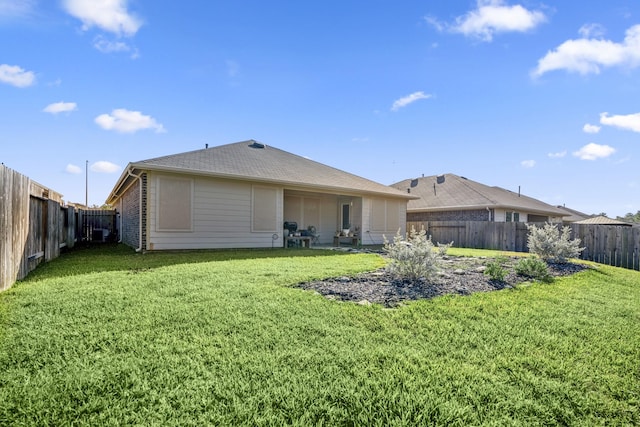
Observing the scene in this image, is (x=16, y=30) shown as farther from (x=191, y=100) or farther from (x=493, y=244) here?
(x=493, y=244)

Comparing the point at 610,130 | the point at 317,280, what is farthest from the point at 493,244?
the point at 317,280

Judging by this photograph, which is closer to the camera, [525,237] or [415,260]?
[415,260]

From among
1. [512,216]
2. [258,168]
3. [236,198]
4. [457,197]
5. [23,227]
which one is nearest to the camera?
[23,227]

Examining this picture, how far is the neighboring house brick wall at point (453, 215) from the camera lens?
1866 centimetres

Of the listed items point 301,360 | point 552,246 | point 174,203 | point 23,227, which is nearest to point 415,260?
point 301,360

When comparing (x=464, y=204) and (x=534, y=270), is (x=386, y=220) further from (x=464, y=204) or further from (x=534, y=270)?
(x=534, y=270)

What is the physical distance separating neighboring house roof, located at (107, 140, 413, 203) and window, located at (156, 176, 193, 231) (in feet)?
1.55

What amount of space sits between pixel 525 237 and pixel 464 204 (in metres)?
5.46

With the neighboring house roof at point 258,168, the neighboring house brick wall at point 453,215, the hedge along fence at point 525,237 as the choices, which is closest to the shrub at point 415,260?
the neighboring house roof at point 258,168

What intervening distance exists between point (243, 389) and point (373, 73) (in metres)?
11.4

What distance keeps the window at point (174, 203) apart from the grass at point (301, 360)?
5.63 meters

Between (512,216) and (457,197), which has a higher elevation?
(457,197)

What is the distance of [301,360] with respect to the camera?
2.71m

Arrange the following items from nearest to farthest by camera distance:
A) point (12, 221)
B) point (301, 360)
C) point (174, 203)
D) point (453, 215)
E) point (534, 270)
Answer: point (301, 360)
point (12, 221)
point (534, 270)
point (174, 203)
point (453, 215)
